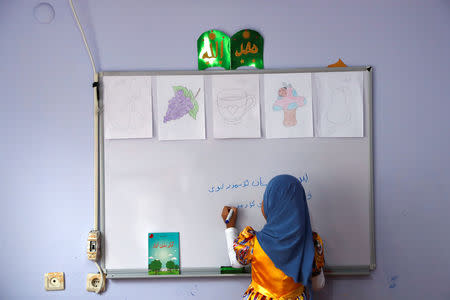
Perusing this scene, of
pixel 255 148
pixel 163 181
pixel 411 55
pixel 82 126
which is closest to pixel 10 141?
pixel 82 126

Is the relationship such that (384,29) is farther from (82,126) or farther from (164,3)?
(82,126)

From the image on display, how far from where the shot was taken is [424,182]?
1.78 metres

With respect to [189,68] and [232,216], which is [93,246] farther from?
[189,68]

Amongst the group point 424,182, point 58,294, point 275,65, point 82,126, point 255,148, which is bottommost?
point 58,294

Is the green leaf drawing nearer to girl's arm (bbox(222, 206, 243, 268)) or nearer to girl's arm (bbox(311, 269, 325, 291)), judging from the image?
girl's arm (bbox(222, 206, 243, 268))

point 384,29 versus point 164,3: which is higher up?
point 164,3

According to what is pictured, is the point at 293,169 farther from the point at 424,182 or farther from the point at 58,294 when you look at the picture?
the point at 58,294

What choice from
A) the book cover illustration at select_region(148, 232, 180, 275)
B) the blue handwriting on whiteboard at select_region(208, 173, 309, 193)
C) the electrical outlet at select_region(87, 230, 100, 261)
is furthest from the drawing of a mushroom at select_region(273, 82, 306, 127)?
the electrical outlet at select_region(87, 230, 100, 261)

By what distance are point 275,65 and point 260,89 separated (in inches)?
5.9

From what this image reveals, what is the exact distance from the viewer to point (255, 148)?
1750mm

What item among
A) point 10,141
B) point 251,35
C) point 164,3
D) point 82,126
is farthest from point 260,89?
point 10,141

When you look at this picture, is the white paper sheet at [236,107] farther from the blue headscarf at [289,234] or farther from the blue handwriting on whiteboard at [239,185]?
the blue headscarf at [289,234]

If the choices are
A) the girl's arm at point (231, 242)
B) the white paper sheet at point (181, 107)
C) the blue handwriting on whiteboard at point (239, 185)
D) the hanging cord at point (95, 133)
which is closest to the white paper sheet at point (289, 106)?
the blue handwriting on whiteboard at point (239, 185)

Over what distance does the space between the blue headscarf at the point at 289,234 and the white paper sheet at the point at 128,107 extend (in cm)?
76
